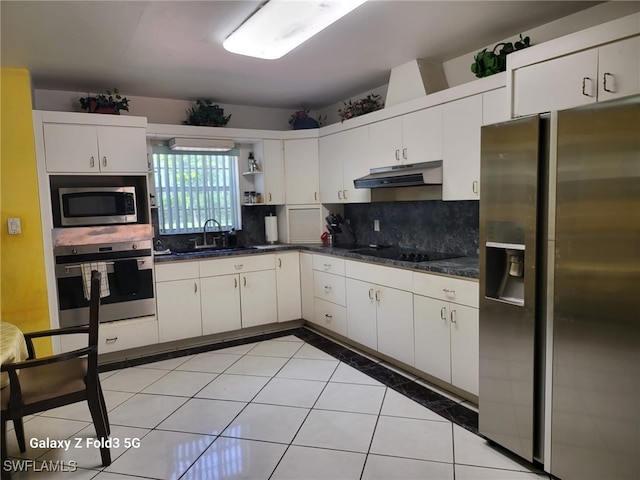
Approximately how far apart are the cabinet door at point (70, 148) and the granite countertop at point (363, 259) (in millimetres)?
1013

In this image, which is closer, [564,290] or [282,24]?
[564,290]

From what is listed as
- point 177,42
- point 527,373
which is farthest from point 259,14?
point 527,373

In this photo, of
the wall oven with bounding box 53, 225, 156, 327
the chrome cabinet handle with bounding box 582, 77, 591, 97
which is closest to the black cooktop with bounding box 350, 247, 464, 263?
the chrome cabinet handle with bounding box 582, 77, 591, 97

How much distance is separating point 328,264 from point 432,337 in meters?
1.44

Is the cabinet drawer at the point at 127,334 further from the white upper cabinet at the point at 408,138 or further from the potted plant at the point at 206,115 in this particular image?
the white upper cabinet at the point at 408,138

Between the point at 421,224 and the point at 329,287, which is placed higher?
the point at 421,224

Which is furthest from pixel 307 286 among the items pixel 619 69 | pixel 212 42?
pixel 619 69

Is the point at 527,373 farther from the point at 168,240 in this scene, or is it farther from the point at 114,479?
the point at 168,240

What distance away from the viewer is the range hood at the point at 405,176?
125 inches

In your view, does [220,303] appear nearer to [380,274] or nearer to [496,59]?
[380,274]

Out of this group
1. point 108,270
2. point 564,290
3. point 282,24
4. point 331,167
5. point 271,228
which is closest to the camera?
point 564,290

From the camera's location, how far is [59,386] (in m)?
2.12

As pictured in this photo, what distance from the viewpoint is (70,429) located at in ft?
8.37

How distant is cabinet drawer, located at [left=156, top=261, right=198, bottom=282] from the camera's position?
3.86 m
